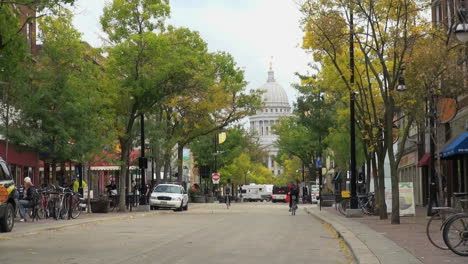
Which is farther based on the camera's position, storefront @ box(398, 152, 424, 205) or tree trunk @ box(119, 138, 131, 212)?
storefront @ box(398, 152, 424, 205)

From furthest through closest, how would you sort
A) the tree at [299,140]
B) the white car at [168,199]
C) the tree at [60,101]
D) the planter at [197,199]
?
the tree at [299,140] → the planter at [197,199] → the white car at [168,199] → the tree at [60,101]

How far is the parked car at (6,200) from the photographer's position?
2283cm

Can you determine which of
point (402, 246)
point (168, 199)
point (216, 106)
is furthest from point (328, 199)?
point (402, 246)

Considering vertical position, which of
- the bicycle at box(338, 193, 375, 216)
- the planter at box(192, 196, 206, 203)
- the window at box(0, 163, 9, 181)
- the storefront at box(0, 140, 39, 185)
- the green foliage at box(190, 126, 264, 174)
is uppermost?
the green foliage at box(190, 126, 264, 174)

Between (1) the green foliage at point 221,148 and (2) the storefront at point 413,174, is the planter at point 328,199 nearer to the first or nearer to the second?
(2) the storefront at point 413,174

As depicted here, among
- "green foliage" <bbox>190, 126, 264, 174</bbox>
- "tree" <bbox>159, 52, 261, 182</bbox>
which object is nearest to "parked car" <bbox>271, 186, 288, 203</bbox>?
"green foliage" <bbox>190, 126, 264, 174</bbox>

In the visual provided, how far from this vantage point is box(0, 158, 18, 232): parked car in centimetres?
2283

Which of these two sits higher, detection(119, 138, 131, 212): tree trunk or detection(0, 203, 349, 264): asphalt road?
detection(119, 138, 131, 212): tree trunk

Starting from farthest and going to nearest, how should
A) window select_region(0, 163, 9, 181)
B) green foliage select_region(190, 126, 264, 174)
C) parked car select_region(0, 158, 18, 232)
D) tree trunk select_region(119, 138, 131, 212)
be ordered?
green foliage select_region(190, 126, 264, 174) → tree trunk select_region(119, 138, 131, 212) → window select_region(0, 163, 9, 181) → parked car select_region(0, 158, 18, 232)

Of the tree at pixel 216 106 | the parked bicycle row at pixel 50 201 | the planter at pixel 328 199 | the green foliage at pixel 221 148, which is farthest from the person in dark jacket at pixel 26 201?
the green foliage at pixel 221 148

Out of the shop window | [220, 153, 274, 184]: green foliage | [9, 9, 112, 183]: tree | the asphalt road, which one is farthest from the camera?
[220, 153, 274, 184]: green foliage

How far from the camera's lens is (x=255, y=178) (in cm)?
17050

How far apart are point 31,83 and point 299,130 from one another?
54.7 meters

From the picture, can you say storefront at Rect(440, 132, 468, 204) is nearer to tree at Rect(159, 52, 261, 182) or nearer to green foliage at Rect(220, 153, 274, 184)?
tree at Rect(159, 52, 261, 182)
